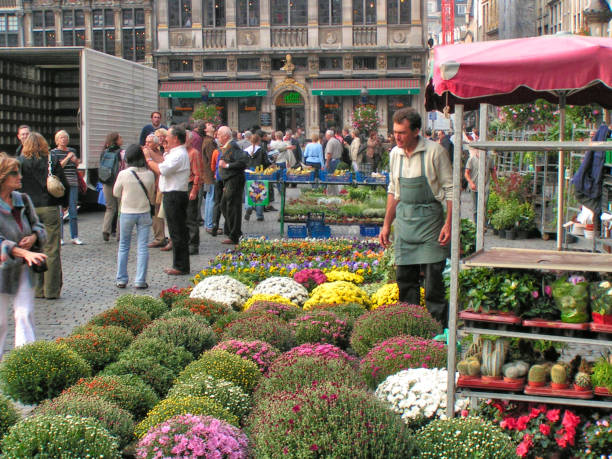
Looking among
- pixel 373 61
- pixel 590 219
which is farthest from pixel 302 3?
pixel 590 219

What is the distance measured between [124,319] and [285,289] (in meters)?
2.25

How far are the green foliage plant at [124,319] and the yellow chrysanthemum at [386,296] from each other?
244 cm

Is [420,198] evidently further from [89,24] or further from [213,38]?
[89,24]

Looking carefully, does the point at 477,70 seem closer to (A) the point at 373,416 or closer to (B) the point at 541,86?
(B) the point at 541,86

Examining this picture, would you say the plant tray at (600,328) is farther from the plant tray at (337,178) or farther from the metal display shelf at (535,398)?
the plant tray at (337,178)

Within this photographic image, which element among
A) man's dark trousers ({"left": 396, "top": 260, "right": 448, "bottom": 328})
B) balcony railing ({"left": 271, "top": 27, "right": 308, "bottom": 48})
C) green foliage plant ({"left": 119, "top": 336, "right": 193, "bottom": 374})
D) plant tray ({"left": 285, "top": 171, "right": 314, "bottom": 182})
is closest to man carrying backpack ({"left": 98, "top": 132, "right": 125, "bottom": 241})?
plant tray ({"left": 285, "top": 171, "right": 314, "bottom": 182})

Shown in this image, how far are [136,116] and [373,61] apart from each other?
2588 cm

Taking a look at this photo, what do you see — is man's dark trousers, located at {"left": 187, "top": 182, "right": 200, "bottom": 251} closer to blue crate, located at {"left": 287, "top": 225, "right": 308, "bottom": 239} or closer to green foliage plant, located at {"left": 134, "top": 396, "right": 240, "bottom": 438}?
blue crate, located at {"left": 287, "top": 225, "right": 308, "bottom": 239}

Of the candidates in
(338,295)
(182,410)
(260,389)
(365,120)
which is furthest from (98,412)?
(365,120)

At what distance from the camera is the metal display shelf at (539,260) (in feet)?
15.0

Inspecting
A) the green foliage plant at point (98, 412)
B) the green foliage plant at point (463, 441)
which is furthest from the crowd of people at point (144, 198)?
the green foliage plant at point (463, 441)

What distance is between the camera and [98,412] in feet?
15.9

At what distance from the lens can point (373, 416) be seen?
13.0 ft

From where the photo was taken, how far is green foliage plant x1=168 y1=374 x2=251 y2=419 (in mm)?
5223
